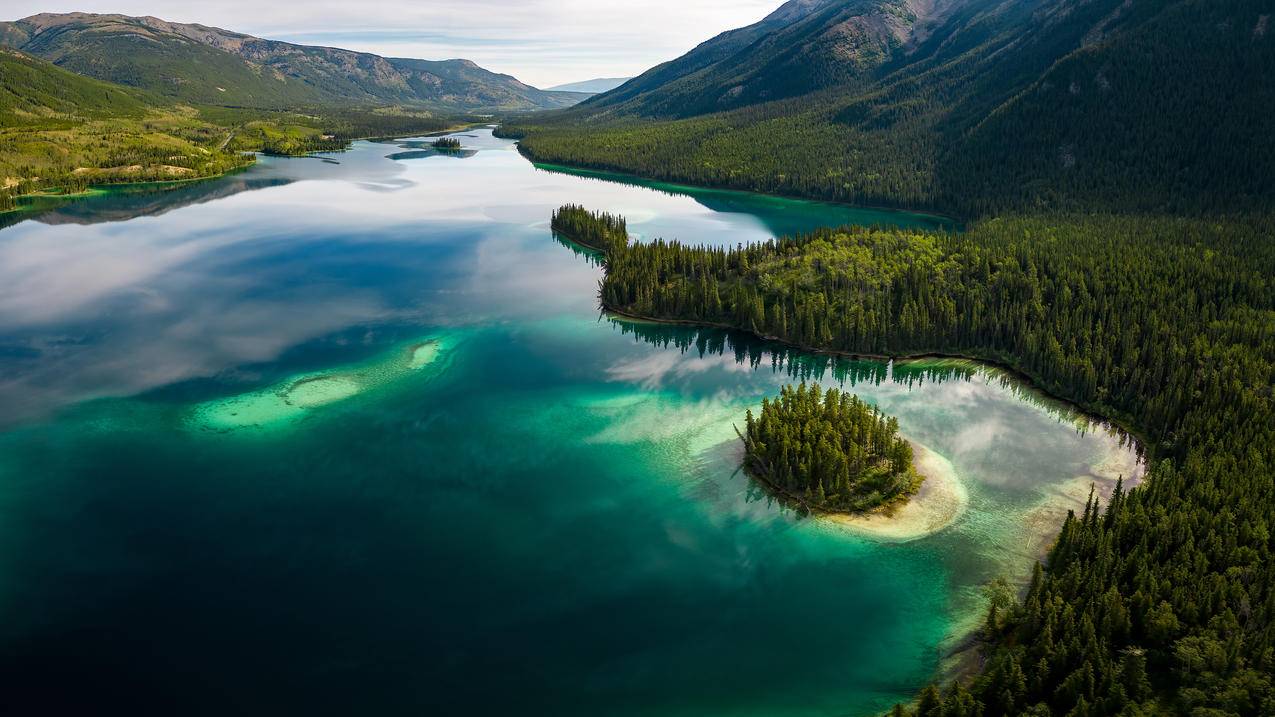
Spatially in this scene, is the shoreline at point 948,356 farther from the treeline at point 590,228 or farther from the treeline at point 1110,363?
the treeline at point 590,228

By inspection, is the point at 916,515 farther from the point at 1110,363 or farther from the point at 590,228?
the point at 590,228

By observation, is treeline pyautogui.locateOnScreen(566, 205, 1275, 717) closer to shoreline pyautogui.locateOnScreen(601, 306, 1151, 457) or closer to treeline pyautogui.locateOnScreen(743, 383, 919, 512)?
shoreline pyautogui.locateOnScreen(601, 306, 1151, 457)

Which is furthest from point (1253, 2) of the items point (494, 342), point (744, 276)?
point (494, 342)

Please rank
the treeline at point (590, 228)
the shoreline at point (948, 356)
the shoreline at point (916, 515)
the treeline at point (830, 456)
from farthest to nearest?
the treeline at point (590, 228), the shoreline at point (948, 356), the treeline at point (830, 456), the shoreline at point (916, 515)

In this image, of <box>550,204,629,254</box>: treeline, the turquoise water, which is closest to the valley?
the turquoise water

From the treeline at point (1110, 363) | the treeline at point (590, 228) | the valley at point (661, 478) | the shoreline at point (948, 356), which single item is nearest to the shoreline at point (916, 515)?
the valley at point (661, 478)

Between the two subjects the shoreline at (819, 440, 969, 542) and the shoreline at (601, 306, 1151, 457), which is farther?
the shoreline at (601, 306, 1151, 457)
